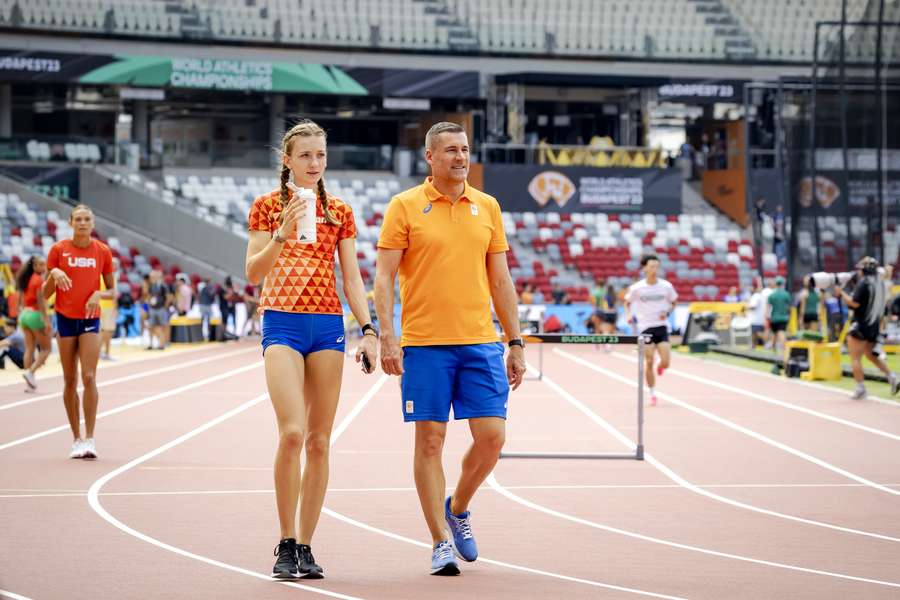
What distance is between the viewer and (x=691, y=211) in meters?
51.7

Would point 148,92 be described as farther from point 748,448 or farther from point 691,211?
point 748,448

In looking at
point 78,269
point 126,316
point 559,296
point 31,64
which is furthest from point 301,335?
point 31,64

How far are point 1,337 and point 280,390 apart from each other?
2061 cm

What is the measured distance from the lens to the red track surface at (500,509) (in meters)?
7.27

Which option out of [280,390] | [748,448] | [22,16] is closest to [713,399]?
[748,448]

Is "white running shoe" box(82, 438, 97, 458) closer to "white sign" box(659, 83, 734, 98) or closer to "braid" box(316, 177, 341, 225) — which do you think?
"braid" box(316, 177, 341, 225)

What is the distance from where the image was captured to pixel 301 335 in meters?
7.16

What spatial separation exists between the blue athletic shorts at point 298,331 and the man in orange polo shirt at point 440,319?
0.29 m

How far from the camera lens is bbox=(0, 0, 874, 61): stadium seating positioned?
5038 centimetres

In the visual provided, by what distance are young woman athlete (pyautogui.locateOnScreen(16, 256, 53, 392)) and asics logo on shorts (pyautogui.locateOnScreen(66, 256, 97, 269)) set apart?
720 centimetres

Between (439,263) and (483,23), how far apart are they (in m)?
47.1

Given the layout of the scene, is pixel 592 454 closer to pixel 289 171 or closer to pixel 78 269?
pixel 78 269

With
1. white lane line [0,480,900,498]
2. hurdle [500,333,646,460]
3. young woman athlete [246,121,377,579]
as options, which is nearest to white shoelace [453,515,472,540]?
young woman athlete [246,121,377,579]

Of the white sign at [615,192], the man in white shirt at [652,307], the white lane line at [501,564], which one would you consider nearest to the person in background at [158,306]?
the man in white shirt at [652,307]
